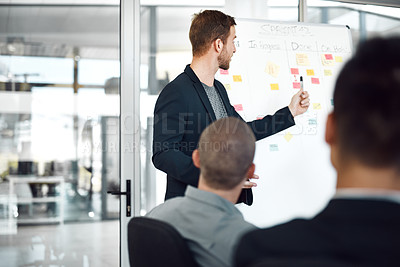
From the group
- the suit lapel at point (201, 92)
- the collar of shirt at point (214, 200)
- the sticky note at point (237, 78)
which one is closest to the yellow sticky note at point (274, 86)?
the sticky note at point (237, 78)

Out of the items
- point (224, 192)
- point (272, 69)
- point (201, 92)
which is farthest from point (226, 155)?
point (272, 69)

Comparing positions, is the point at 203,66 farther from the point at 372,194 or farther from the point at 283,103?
the point at 372,194

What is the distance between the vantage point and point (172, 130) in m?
2.18

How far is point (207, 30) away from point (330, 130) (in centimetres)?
158

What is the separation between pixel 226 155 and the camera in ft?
4.44

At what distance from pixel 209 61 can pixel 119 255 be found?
1497 millimetres

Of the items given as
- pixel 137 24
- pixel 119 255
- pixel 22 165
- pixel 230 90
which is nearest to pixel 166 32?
pixel 137 24

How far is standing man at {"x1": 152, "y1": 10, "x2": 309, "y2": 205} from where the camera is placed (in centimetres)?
216

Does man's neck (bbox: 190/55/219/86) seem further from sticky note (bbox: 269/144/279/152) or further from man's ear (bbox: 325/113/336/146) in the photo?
man's ear (bbox: 325/113/336/146)

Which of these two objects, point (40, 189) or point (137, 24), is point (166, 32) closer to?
point (137, 24)

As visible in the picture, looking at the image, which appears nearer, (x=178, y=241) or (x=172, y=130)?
(x=178, y=241)

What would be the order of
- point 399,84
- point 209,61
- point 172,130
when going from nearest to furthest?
1. point 399,84
2. point 172,130
3. point 209,61

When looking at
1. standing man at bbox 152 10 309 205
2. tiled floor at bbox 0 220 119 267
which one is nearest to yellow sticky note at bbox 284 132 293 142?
standing man at bbox 152 10 309 205

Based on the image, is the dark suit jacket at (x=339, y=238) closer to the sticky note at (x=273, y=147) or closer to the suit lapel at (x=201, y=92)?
the suit lapel at (x=201, y=92)
